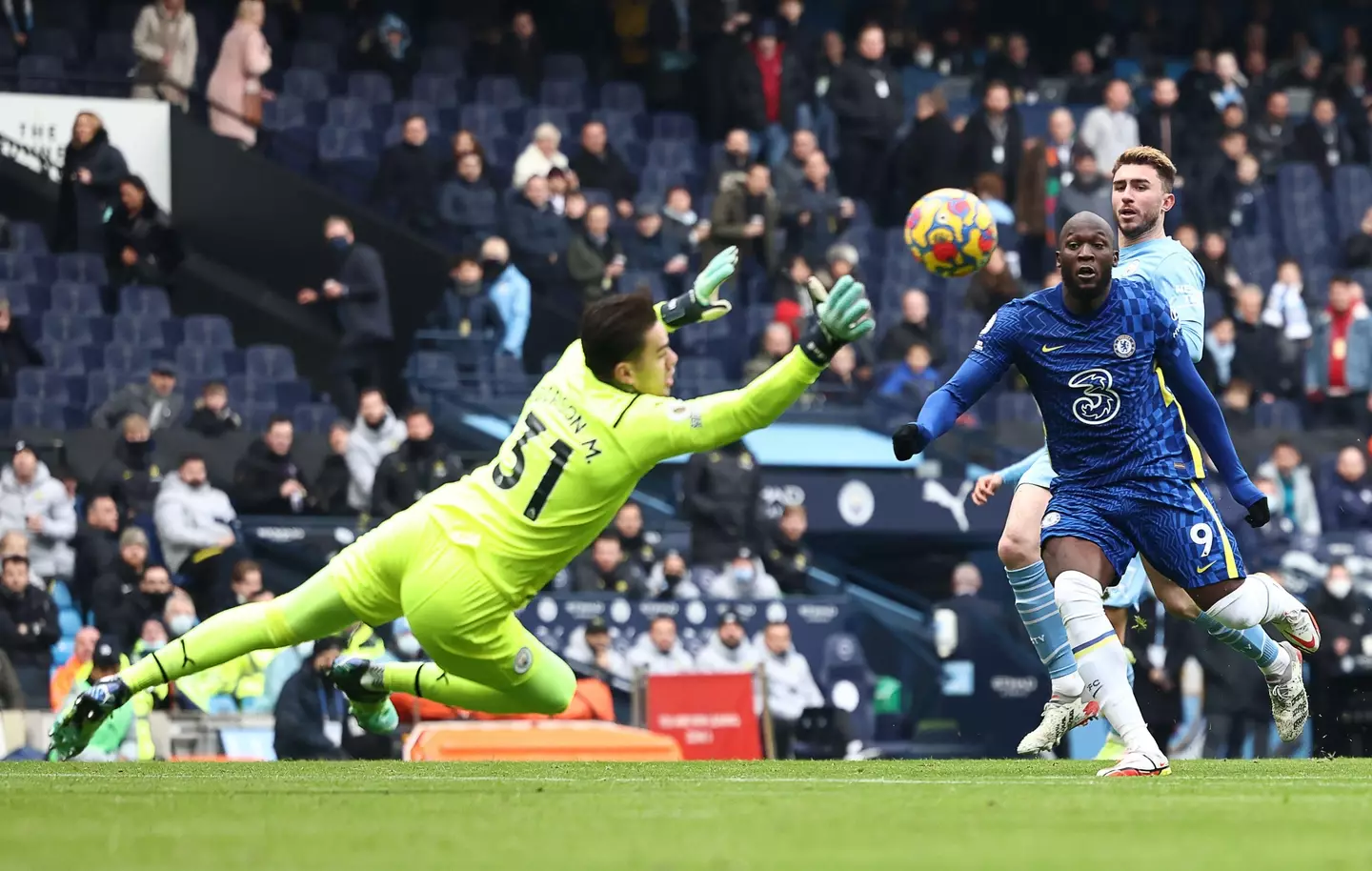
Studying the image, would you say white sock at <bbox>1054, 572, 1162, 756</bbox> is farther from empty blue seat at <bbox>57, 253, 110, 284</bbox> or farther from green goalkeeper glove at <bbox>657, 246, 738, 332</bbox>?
empty blue seat at <bbox>57, 253, 110, 284</bbox>

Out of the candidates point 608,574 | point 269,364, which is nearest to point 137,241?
point 269,364

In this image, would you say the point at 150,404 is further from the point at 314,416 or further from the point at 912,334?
the point at 912,334

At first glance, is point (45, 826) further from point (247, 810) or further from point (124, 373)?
point (124, 373)

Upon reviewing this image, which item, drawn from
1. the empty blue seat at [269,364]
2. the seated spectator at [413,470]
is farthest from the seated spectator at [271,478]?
the empty blue seat at [269,364]

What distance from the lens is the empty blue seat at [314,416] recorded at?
18.5 m

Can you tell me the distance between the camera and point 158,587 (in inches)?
611

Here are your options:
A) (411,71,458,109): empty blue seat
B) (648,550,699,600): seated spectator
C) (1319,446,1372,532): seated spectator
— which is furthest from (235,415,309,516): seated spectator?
(1319,446,1372,532): seated spectator

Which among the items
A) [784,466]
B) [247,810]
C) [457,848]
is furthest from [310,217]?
[457,848]

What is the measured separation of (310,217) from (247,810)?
13.8m

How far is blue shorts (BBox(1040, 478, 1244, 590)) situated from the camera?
8.73 meters

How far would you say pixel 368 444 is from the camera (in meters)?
17.3

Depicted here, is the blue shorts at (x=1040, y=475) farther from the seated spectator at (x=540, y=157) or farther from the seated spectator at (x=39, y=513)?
the seated spectator at (x=540, y=157)

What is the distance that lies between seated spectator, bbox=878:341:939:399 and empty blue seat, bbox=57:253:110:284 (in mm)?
6685

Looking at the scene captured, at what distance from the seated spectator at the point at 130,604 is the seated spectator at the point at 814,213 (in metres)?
7.49
